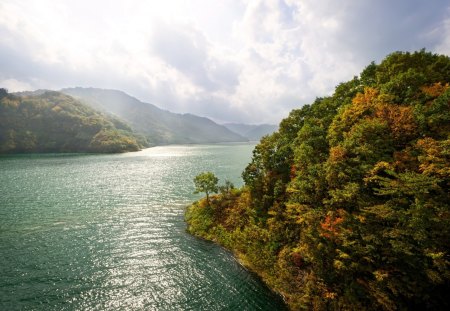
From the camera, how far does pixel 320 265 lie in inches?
1097

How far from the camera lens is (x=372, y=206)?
24328 millimetres

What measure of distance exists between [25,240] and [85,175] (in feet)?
236

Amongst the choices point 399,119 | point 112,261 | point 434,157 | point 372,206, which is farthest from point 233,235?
point 434,157

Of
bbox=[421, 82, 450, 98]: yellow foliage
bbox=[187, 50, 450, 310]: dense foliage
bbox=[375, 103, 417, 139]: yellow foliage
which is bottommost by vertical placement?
bbox=[187, 50, 450, 310]: dense foliage

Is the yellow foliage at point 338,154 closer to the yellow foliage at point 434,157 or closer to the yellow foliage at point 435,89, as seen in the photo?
the yellow foliage at point 434,157

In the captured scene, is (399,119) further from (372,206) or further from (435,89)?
(372,206)

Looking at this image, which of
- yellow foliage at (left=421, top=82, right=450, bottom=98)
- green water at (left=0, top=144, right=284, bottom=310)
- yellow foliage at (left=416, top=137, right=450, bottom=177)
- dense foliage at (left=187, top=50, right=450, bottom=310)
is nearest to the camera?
yellow foliage at (left=416, top=137, right=450, bottom=177)

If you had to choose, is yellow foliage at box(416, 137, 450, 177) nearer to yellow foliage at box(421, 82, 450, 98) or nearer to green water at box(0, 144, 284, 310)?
yellow foliage at box(421, 82, 450, 98)

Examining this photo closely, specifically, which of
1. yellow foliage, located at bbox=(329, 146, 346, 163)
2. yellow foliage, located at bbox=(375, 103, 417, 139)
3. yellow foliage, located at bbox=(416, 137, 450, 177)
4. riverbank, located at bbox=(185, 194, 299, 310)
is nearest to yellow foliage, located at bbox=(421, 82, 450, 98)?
yellow foliage, located at bbox=(375, 103, 417, 139)

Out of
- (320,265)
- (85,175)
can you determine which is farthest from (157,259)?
(85,175)

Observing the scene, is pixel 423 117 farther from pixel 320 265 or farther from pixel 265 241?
pixel 265 241

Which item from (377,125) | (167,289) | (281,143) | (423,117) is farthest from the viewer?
(281,143)

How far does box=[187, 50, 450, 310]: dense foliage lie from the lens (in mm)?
20703

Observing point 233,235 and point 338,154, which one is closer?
point 338,154
